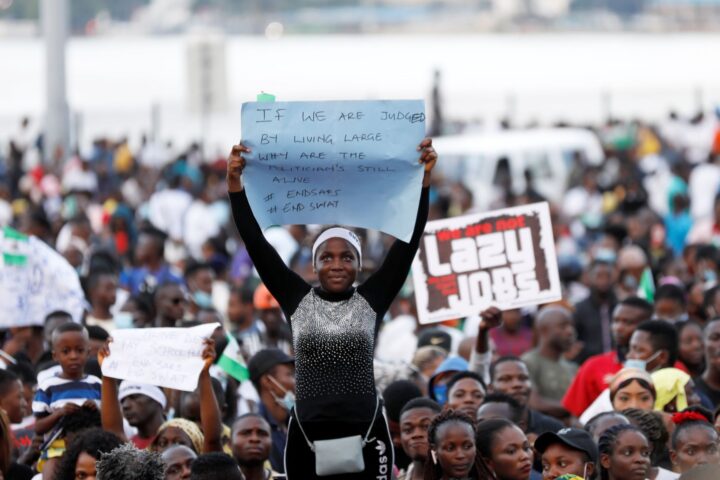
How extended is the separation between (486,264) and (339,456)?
3.34m

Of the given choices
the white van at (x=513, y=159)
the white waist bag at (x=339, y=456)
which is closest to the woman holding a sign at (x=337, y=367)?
the white waist bag at (x=339, y=456)

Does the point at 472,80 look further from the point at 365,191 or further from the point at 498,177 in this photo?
the point at 365,191

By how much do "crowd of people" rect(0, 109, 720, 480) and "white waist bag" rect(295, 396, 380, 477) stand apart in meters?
0.01

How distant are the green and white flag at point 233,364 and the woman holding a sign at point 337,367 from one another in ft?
8.65

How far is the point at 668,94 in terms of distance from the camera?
4600 cm

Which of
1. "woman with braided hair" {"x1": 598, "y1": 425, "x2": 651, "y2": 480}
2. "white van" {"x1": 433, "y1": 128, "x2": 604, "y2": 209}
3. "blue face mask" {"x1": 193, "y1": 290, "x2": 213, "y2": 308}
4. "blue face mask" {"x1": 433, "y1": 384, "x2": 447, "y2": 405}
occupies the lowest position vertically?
"woman with braided hair" {"x1": 598, "y1": 425, "x2": 651, "y2": 480}

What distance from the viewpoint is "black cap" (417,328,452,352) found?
10.2 m

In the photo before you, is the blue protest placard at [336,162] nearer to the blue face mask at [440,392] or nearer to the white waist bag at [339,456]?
the white waist bag at [339,456]

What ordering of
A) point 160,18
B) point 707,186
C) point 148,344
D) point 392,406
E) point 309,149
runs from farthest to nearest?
point 160,18
point 707,186
point 392,406
point 148,344
point 309,149

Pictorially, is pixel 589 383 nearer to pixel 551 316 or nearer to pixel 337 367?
pixel 551 316

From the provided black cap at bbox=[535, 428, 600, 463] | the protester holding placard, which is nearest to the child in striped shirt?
the protester holding placard

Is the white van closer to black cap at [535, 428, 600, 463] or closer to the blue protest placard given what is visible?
black cap at [535, 428, 600, 463]

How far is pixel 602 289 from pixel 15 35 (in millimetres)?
47905

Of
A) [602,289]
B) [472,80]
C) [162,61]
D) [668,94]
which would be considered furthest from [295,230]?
[162,61]
